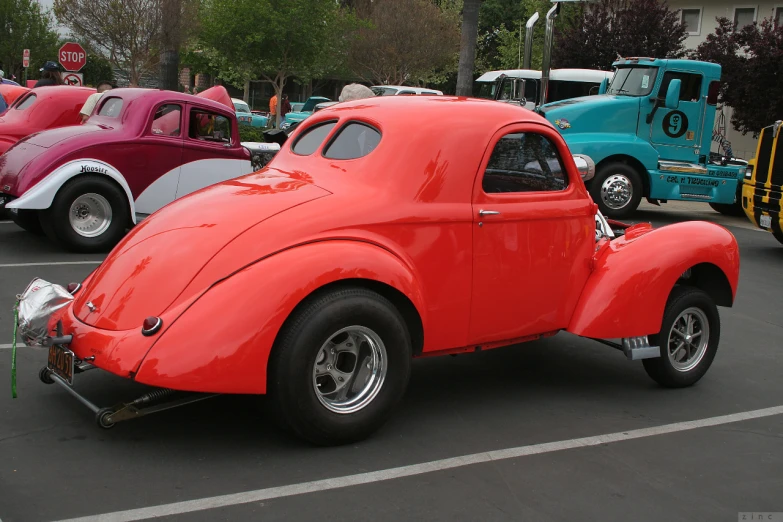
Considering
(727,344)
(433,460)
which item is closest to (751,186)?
(727,344)

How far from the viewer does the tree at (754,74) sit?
73.6 ft

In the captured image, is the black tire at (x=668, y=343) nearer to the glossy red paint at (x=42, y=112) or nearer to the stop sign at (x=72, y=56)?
the glossy red paint at (x=42, y=112)

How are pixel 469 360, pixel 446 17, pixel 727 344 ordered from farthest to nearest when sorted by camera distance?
Result: pixel 446 17, pixel 727 344, pixel 469 360

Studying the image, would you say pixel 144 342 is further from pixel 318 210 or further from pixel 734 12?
pixel 734 12

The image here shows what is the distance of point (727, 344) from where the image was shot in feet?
24.5

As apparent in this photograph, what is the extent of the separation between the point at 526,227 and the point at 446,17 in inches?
1680

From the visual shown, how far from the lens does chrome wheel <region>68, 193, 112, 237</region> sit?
9.91 meters

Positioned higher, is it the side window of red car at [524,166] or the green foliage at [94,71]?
the green foliage at [94,71]

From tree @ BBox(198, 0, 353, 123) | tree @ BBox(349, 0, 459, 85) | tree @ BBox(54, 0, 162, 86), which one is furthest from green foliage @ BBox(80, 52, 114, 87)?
tree @ BBox(54, 0, 162, 86)

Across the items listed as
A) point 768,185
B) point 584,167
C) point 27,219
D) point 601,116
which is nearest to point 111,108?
point 27,219

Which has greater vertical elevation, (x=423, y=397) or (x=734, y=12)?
(x=734, y=12)

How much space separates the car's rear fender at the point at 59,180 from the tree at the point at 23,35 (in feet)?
104

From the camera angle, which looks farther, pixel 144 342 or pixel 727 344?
pixel 727 344

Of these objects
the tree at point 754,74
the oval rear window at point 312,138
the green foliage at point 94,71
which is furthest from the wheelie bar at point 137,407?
the green foliage at point 94,71
